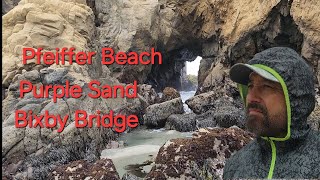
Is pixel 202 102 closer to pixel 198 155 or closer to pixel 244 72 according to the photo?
pixel 198 155

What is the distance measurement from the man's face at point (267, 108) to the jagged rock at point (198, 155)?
2788mm

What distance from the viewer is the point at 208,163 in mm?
4359

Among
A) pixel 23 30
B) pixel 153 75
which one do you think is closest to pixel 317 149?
pixel 23 30

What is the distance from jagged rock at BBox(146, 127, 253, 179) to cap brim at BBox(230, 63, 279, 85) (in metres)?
2.76

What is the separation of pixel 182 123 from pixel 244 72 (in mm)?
13441

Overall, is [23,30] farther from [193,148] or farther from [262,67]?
[262,67]

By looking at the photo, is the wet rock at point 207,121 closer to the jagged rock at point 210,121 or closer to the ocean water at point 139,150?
the jagged rock at point 210,121

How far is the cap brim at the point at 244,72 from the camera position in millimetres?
1493

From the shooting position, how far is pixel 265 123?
1.55 m

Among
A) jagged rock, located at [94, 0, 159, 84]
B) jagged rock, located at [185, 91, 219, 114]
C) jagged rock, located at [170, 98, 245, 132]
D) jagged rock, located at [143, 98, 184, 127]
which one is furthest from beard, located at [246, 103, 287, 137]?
jagged rock, located at [94, 0, 159, 84]

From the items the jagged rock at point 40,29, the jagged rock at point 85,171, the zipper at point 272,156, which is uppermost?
the jagged rock at point 40,29

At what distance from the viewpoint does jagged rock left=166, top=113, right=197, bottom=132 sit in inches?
587

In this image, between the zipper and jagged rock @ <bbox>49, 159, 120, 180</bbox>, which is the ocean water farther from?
the zipper

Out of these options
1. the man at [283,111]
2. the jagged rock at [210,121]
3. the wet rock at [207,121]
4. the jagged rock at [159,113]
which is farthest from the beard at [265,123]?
the jagged rock at [159,113]
